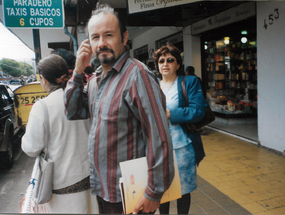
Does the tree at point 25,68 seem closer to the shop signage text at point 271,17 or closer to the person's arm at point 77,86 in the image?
the person's arm at point 77,86

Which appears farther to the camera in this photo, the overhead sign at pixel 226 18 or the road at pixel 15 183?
the overhead sign at pixel 226 18

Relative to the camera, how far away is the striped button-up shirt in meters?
1.43

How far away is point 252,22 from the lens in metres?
6.88

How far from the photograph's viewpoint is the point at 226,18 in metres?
7.18

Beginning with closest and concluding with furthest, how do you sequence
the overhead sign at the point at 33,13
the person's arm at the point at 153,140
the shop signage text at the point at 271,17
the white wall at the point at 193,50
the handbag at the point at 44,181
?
the person's arm at the point at 153,140 < the handbag at the point at 44,181 < the overhead sign at the point at 33,13 < the shop signage text at the point at 271,17 < the white wall at the point at 193,50

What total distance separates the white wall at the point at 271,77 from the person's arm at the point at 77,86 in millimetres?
4900

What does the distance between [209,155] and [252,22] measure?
3.81 metres

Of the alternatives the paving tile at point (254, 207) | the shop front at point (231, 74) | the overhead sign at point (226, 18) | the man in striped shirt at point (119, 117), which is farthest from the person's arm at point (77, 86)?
the shop front at point (231, 74)

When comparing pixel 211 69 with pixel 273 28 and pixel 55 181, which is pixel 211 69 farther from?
pixel 55 181

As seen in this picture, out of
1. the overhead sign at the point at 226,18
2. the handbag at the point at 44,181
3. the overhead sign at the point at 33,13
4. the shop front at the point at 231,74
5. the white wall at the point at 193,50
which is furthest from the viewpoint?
the white wall at the point at 193,50

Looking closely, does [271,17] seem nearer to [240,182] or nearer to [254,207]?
[240,182]

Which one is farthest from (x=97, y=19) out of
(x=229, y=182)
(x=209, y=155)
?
(x=209, y=155)

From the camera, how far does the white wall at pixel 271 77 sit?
17.6 feet

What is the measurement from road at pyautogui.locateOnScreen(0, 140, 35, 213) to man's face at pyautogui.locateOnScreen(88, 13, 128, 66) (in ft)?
10.8
